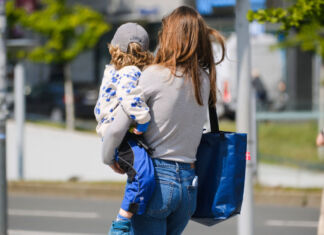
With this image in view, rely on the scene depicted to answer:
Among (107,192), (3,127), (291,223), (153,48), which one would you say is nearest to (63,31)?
(153,48)

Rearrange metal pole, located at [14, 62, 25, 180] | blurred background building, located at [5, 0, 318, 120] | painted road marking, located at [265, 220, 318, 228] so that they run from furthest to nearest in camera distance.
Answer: blurred background building, located at [5, 0, 318, 120] < metal pole, located at [14, 62, 25, 180] < painted road marking, located at [265, 220, 318, 228]

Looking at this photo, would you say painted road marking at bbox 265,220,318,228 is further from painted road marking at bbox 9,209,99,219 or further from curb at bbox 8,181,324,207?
painted road marking at bbox 9,209,99,219

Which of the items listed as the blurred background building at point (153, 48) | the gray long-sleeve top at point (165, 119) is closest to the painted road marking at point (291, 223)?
the gray long-sleeve top at point (165, 119)

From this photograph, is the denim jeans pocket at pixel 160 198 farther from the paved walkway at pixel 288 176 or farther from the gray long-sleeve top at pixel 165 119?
the paved walkway at pixel 288 176

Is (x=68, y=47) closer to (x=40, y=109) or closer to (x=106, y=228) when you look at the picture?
(x=40, y=109)

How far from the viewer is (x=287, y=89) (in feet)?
89.4

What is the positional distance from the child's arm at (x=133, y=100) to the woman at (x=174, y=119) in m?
0.04

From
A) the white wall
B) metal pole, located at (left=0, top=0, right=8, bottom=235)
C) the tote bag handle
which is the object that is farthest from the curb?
the tote bag handle

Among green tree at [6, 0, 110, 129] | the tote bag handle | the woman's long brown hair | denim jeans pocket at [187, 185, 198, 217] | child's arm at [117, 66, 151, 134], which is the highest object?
green tree at [6, 0, 110, 129]

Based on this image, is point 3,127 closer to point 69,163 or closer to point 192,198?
point 192,198

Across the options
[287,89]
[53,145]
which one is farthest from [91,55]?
[53,145]

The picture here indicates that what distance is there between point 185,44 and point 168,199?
0.73 m

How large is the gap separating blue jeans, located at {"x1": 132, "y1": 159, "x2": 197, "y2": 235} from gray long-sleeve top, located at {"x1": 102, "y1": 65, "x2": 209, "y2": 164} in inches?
2.1

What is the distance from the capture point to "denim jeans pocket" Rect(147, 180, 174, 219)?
3.00 m
